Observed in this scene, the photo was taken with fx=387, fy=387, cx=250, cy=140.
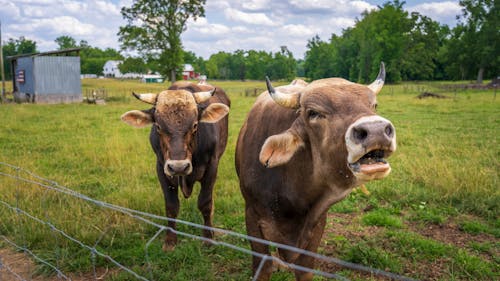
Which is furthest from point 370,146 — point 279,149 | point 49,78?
point 49,78

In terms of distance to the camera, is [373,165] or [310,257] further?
[310,257]

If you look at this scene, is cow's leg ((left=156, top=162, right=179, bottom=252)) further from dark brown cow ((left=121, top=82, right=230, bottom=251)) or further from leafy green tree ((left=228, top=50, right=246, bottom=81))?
leafy green tree ((left=228, top=50, right=246, bottom=81))

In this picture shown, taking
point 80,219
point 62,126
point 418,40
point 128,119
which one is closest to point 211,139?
point 128,119

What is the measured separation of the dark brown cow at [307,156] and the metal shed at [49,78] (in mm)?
24229

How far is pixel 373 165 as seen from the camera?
217 centimetres

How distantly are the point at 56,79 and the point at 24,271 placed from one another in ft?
76.9

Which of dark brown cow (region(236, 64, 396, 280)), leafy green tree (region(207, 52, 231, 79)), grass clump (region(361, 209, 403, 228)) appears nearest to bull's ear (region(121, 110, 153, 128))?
dark brown cow (region(236, 64, 396, 280))

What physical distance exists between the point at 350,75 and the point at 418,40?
35.0 ft

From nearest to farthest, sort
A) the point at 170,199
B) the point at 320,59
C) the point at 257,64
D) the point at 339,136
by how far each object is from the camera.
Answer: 1. the point at 339,136
2. the point at 170,199
3. the point at 320,59
4. the point at 257,64

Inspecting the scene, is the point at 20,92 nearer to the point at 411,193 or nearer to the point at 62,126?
the point at 62,126

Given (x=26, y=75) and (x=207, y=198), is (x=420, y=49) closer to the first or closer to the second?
(x=26, y=75)

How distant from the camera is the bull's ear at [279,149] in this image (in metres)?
2.78

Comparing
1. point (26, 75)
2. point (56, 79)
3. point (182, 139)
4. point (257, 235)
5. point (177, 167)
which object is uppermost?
point (26, 75)

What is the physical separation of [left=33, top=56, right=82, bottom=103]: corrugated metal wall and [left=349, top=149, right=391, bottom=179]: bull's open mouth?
25894 mm
